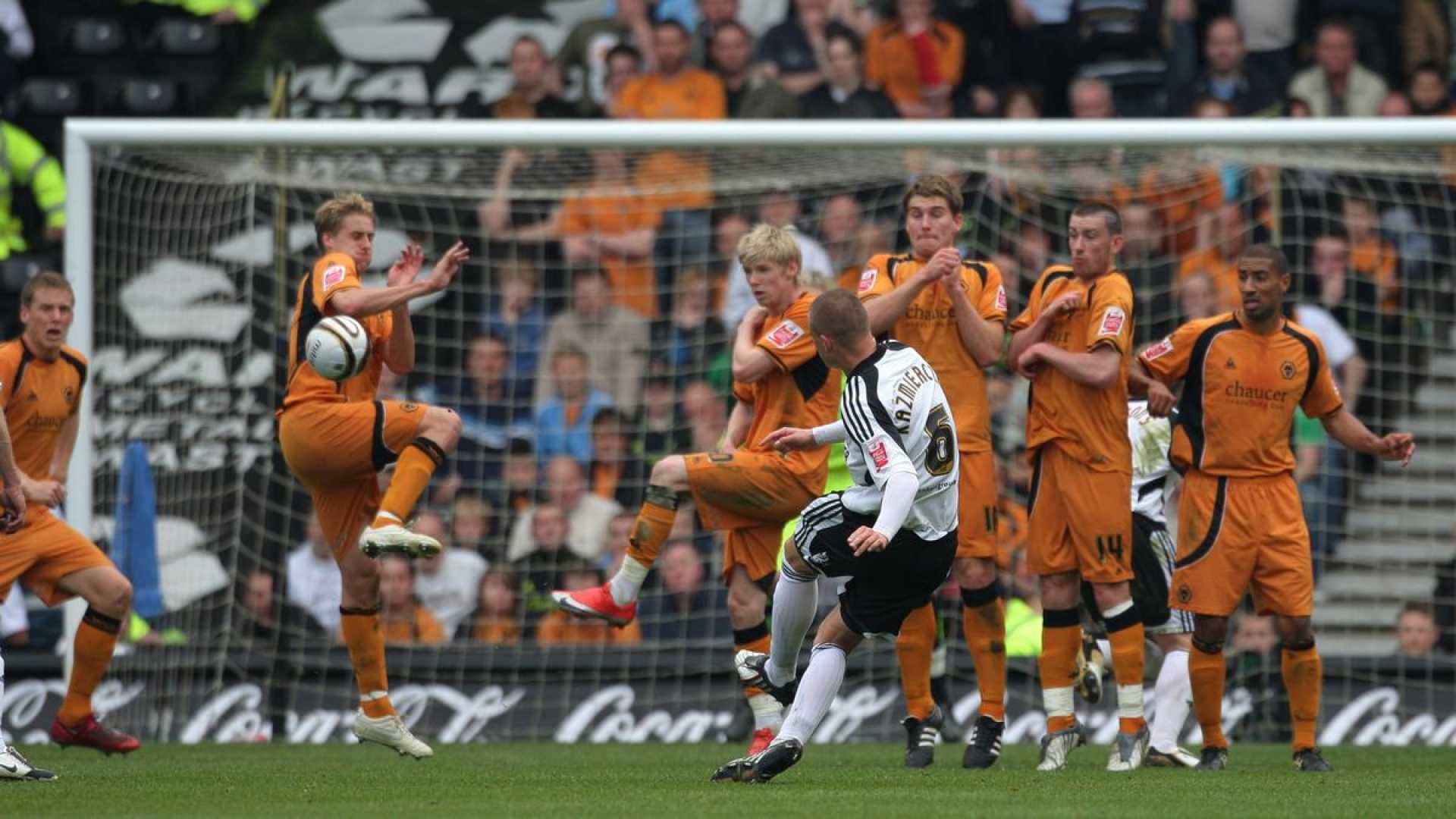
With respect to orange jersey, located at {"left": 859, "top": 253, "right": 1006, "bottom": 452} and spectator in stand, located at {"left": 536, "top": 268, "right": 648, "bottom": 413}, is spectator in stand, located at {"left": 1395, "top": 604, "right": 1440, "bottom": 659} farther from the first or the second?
spectator in stand, located at {"left": 536, "top": 268, "right": 648, "bottom": 413}

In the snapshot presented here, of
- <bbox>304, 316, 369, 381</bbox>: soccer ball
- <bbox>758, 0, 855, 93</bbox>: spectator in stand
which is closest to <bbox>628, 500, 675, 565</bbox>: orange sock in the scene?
<bbox>304, 316, 369, 381</bbox>: soccer ball

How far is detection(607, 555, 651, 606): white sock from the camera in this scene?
891 cm

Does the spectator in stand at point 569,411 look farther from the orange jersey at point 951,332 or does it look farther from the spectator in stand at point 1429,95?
the spectator in stand at point 1429,95

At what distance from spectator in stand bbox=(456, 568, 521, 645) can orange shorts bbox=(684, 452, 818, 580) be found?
3760 mm

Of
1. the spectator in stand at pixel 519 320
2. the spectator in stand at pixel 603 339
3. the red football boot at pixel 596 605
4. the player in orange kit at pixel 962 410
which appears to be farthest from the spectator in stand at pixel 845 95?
the red football boot at pixel 596 605

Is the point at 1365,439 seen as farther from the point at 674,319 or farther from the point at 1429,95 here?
the point at 1429,95

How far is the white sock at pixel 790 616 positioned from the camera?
8188mm

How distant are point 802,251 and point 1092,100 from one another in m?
3.09

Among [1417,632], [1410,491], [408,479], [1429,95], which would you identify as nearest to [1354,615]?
[1417,632]

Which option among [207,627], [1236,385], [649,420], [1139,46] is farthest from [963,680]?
[1139,46]

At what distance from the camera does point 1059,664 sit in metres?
9.06

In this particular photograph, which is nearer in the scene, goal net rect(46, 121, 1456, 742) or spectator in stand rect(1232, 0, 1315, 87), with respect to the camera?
goal net rect(46, 121, 1456, 742)

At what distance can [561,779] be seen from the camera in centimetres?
845

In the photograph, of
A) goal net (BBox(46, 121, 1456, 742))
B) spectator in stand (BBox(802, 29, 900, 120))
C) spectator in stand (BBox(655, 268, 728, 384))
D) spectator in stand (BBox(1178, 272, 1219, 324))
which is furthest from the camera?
spectator in stand (BBox(802, 29, 900, 120))
